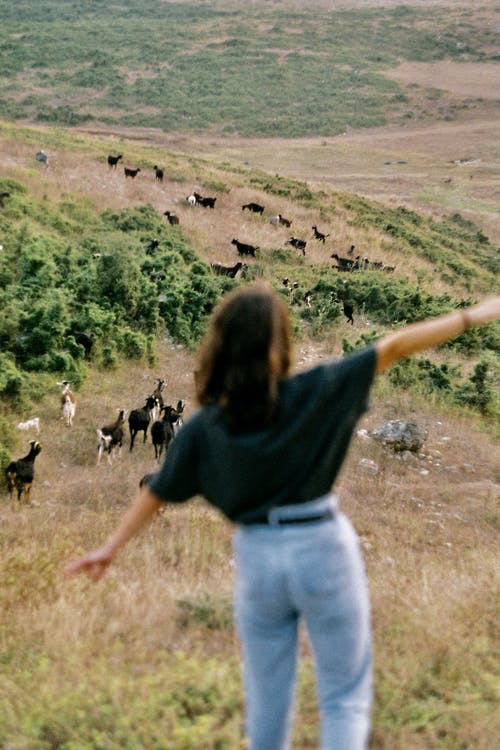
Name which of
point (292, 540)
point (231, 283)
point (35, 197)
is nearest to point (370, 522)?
point (292, 540)

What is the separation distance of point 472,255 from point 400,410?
22662 mm

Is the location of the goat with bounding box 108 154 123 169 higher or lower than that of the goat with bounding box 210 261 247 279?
higher

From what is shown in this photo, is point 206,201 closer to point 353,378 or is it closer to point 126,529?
point 126,529

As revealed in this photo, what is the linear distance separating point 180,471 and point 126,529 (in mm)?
409

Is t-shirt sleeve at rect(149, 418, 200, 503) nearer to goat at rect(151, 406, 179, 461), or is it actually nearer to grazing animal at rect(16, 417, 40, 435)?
goat at rect(151, 406, 179, 461)

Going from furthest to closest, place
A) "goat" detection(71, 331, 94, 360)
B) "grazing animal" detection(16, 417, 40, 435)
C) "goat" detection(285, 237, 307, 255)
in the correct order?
1. "goat" detection(285, 237, 307, 255)
2. "goat" detection(71, 331, 94, 360)
3. "grazing animal" detection(16, 417, 40, 435)

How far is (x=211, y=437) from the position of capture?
2.44 meters

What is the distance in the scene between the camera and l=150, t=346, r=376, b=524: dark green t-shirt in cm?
237

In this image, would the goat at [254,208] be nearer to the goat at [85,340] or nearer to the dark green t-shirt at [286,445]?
the goat at [85,340]

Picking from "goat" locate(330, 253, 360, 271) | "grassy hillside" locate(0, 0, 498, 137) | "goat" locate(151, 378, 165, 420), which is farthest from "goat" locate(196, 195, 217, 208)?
"grassy hillside" locate(0, 0, 498, 137)

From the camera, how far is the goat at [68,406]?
1090cm

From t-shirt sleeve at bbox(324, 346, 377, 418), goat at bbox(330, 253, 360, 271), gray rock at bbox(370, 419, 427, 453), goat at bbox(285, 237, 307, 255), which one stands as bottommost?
goat at bbox(330, 253, 360, 271)

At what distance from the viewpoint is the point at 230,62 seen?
257 feet

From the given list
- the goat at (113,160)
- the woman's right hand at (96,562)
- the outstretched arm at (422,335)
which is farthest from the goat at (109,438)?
the goat at (113,160)
